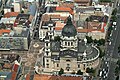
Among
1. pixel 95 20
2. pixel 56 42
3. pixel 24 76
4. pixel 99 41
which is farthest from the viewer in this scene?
pixel 95 20

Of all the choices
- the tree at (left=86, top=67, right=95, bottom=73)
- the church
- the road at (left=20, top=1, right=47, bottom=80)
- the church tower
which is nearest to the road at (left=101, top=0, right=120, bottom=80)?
the tree at (left=86, top=67, right=95, bottom=73)

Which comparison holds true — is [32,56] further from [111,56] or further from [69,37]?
[111,56]

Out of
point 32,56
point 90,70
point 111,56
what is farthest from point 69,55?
point 111,56

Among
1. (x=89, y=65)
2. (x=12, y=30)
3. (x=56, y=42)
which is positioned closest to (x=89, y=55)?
(x=89, y=65)

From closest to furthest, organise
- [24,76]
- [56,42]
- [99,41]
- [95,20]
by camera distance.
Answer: [24,76]
[56,42]
[99,41]
[95,20]

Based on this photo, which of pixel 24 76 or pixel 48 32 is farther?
pixel 48 32

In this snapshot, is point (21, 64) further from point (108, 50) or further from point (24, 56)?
Result: point (108, 50)

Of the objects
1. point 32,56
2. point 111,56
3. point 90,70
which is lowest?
point 90,70

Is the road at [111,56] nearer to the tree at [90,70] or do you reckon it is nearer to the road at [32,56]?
the tree at [90,70]

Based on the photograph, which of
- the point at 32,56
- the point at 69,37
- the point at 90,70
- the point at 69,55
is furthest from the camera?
the point at 32,56
